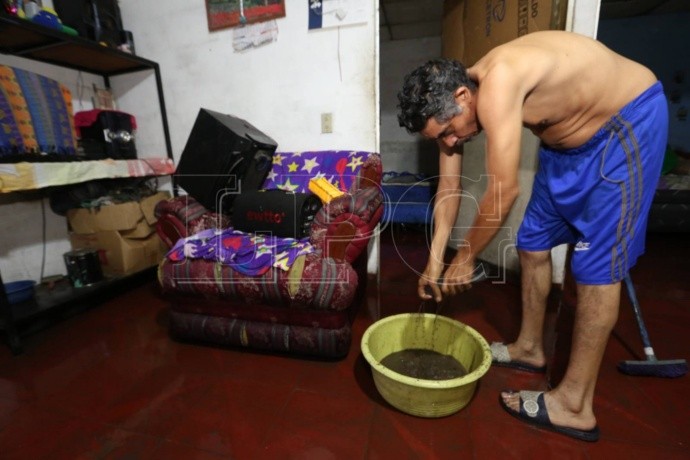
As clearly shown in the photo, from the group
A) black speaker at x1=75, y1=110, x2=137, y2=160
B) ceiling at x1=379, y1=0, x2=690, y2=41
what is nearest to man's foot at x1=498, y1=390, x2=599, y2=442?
black speaker at x1=75, y1=110, x2=137, y2=160

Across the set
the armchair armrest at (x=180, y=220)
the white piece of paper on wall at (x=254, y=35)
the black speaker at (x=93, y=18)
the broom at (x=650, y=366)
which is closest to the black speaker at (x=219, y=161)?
the armchair armrest at (x=180, y=220)

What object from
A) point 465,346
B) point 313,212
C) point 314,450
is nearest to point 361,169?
point 313,212

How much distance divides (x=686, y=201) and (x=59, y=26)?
4.77 meters

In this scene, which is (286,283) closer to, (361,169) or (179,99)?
(361,169)

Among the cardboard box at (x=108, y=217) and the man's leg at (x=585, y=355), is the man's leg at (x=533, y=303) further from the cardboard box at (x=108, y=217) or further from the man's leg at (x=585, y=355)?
Result: the cardboard box at (x=108, y=217)

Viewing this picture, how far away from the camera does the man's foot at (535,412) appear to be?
3.25 ft

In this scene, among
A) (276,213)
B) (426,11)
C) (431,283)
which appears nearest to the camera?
(431,283)

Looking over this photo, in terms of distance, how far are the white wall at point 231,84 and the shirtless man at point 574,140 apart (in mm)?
1188

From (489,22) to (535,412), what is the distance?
1.98m

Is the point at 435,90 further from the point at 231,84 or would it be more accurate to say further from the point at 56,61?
the point at 56,61

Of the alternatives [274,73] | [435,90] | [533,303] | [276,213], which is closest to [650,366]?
[533,303]

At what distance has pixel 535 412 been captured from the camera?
104 centimetres

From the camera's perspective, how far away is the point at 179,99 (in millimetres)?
2359

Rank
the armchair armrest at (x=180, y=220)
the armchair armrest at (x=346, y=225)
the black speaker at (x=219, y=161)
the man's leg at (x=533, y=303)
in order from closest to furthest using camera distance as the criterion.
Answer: the man's leg at (x=533, y=303) < the armchair armrest at (x=346, y=225) < the armchair armrest at (x=180, y=220) < the black speaker at (x=219, y=161)
